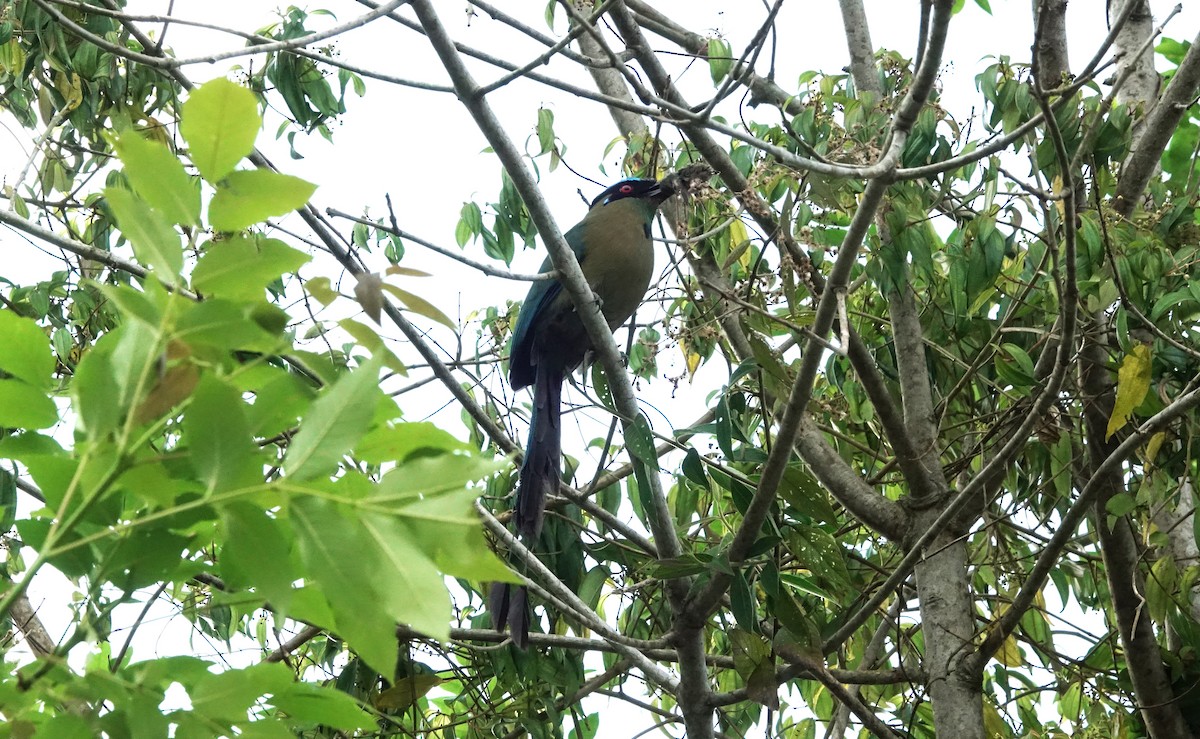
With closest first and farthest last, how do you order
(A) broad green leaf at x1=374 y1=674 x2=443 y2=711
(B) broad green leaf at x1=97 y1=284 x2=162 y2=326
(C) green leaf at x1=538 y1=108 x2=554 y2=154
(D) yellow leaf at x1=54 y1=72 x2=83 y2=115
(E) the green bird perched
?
1. (B) broad green leaf at x1=97 y1=284 x2=162 y2=326
2. (A) broad green leaf at x1=374 y1=674 x2=443 y2=711
3. (D) yellow leaf at x1=54 y1=72 x2=83 y2=115
4. (C) green leaf at x1=538 y1=108 x2=554 y2=154
5. (E) the green bird perched

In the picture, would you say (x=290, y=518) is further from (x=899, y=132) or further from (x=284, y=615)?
(x=899, y=132)

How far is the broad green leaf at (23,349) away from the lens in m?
0.91

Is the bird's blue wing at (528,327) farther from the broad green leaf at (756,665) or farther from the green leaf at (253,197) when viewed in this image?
the green leaf at (253,197)

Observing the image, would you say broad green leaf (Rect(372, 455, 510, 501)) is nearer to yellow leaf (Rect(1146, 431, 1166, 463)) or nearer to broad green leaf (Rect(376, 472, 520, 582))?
broad green leaf (Rect(376, 472, 520, 582))

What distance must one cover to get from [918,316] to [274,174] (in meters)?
2.96

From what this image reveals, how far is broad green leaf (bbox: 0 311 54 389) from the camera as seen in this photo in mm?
909

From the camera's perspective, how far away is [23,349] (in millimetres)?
914

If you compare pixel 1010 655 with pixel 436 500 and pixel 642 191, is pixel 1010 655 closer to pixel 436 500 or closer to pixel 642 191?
pixel 642 191

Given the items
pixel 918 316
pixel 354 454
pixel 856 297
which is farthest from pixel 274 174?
pixel 856 297

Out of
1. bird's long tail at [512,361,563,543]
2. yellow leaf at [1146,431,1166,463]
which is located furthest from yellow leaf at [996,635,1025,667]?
bird's long tail at [512,361,563,543]

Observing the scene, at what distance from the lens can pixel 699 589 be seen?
294cm

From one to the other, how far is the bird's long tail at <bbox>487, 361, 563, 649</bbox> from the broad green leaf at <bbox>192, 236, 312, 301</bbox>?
1.71 m

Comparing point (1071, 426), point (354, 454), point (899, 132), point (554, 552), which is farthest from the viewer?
point (1071, 426)

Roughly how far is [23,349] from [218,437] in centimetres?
25
